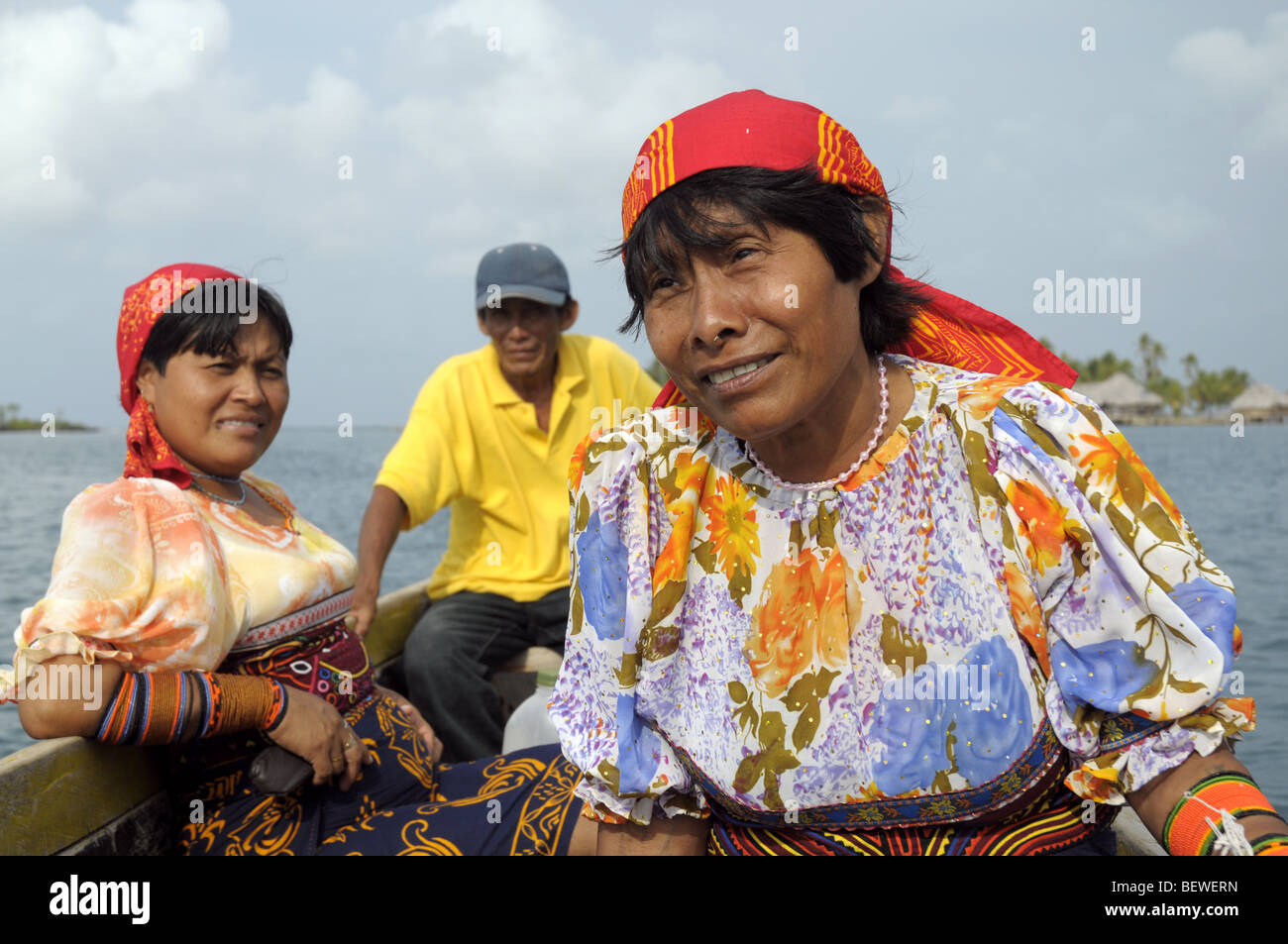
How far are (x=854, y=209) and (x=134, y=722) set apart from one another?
5.06ft

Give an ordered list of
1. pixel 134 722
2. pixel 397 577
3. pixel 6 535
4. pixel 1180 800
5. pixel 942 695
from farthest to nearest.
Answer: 1. pixel 6 535
2. pixel 397 577
3. pixel 134 722
4. pixel 942 695
5. pixel 1180 800

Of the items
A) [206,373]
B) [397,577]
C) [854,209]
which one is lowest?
[397,577]

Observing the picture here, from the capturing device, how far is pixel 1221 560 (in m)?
13.6

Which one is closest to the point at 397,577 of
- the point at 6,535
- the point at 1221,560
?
the point at 6,535

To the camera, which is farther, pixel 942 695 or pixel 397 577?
pixel 397 577

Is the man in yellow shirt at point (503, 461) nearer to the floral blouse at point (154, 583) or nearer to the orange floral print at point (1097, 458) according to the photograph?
the floral blouse at point (154, 583)

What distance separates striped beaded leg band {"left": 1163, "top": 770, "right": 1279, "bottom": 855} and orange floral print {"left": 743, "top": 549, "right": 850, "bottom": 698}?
492mm

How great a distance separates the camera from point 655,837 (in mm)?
1615

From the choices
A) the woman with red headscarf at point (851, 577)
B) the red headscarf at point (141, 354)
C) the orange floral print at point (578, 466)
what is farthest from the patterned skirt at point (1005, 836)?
the red headscarf at point (141, 354)

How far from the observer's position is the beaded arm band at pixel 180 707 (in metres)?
1.82

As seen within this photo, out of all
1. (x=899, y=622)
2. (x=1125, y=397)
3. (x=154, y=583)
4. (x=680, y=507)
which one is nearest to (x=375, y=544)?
(x=154, y=583)

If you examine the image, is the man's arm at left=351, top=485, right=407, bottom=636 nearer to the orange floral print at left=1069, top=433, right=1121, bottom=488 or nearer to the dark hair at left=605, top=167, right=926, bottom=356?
the dark hair at left=605, top=167, right=926, bottom=356

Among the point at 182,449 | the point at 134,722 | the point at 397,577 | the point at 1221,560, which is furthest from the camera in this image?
the point at 397,577
